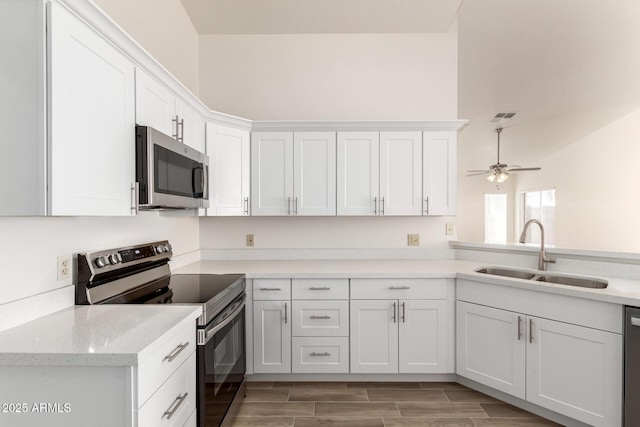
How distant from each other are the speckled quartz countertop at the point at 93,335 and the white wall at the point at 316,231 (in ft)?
5.27

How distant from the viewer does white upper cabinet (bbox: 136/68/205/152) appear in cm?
161

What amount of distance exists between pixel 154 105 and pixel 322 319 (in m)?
1.78

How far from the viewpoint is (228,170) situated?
8.97 feet

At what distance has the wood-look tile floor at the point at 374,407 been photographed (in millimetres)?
2111

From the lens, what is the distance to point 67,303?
5.00 ft

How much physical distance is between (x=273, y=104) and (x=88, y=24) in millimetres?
2007

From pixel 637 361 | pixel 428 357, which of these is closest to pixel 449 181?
pixel 428 357

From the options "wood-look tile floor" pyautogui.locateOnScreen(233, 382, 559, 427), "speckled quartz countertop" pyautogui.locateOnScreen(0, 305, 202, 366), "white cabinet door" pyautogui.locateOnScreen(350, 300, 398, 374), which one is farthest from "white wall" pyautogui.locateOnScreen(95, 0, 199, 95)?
"wood-look tile floor" pyautogui.locateOnScreen(233, 382, 559, 427)

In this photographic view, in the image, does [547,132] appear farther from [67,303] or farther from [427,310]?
[67,303]

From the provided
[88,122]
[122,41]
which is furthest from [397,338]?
[122,41]

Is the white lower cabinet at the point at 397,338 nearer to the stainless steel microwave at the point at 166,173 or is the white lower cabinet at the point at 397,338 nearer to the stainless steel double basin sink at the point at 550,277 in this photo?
the stainless steel double basin sink at the point at 550,277

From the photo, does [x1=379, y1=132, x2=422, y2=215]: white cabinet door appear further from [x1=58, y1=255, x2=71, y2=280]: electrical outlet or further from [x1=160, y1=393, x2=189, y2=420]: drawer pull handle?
[x1=58, y1=255, x2=71, y2=280]: electrical outlet

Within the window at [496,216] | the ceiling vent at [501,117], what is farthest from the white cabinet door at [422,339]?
the window at [496,216]

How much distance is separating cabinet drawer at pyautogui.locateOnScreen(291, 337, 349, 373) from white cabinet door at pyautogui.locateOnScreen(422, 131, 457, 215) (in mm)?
1301
